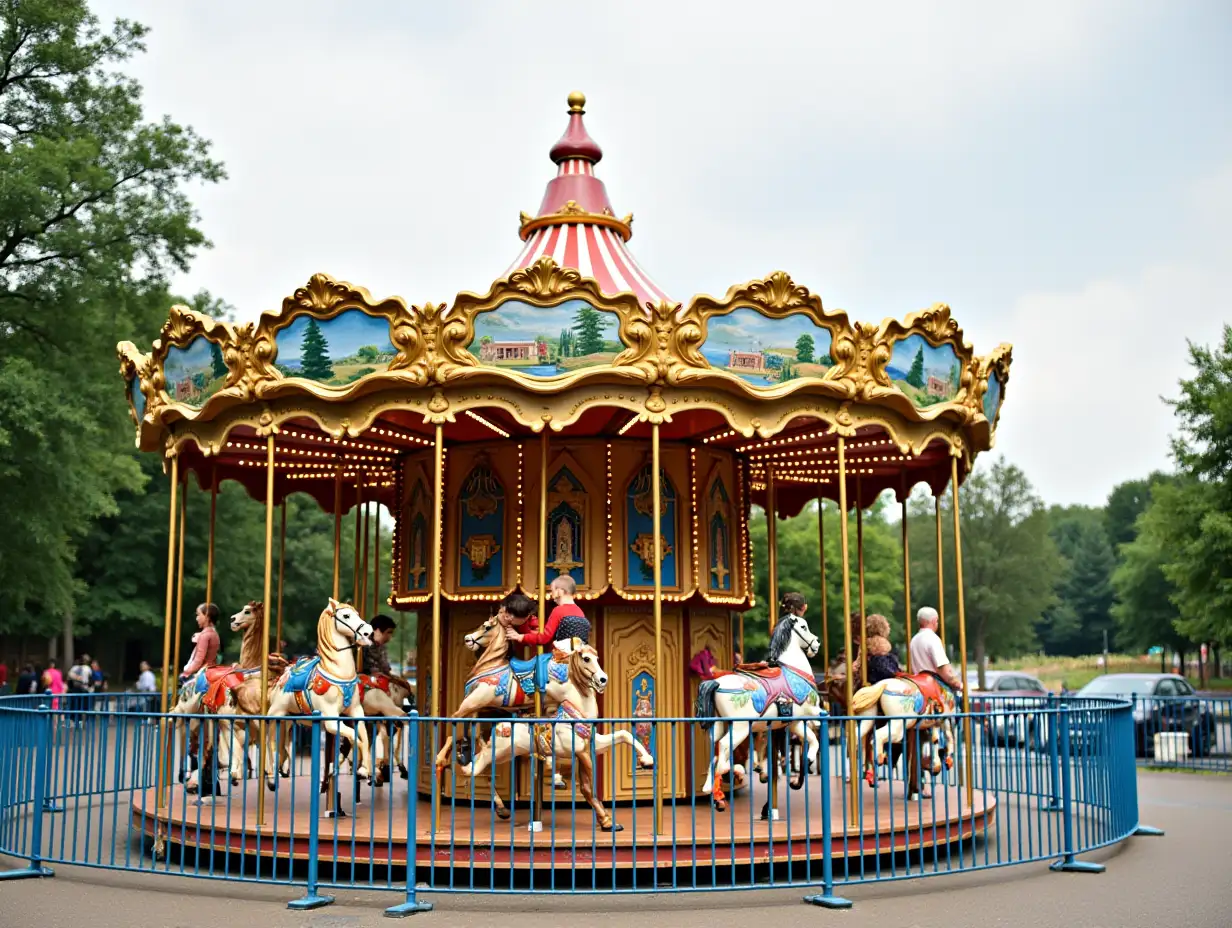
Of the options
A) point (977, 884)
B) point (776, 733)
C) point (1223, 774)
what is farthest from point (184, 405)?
point (1223, 774)

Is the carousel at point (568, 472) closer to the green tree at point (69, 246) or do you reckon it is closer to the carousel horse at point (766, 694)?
the carousel horse at point (766, 694)

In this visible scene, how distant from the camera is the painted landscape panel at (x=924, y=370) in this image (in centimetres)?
1086

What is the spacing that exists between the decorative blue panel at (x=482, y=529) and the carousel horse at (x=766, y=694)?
2533 millimetres

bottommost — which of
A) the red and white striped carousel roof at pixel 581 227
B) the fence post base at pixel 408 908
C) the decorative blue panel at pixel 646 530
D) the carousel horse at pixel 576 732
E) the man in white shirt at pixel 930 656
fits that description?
the fence post base at pixel 408 908

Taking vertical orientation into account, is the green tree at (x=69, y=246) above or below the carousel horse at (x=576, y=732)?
above

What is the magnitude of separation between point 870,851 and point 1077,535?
93.3 meters

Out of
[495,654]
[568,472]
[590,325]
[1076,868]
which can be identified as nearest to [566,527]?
[568,472]

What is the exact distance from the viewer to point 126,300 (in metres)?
25.9

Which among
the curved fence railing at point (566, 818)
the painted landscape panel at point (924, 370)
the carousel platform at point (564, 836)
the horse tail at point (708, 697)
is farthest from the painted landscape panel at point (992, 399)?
the horse tail at point (708, 697)

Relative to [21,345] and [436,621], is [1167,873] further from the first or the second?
[21,345]

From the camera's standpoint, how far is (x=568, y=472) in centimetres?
1191

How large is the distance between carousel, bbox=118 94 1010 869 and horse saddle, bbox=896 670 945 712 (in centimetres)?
69

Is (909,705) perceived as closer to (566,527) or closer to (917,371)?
(917,371)

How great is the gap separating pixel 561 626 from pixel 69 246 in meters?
18.2
